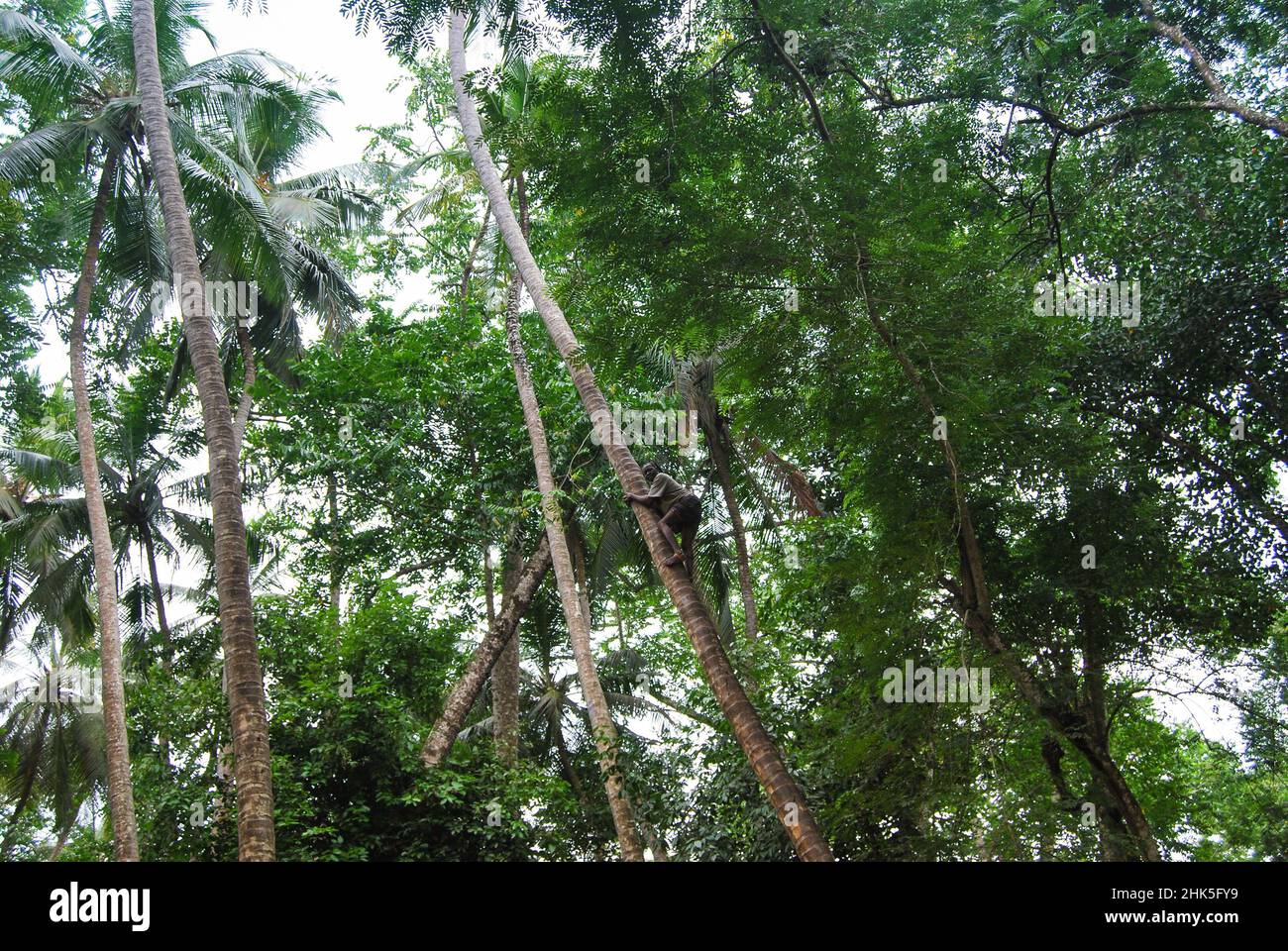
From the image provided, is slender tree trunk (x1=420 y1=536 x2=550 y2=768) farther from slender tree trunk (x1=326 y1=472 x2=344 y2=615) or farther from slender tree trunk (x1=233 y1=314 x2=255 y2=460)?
slender tree trunk (x1=233 y1=314 x2=255 y2=460)

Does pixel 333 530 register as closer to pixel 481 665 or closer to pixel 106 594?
pixel 481 665

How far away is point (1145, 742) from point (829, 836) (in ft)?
24.6

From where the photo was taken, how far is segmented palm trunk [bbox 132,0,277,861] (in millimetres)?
7902

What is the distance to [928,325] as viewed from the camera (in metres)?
7.78

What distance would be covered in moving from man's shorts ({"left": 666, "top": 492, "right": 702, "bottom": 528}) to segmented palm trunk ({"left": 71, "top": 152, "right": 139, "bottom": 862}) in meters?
6.62

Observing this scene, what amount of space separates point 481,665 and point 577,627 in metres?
2.32

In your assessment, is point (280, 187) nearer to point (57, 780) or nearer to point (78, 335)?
point (78, 335)

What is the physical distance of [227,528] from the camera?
347 inches

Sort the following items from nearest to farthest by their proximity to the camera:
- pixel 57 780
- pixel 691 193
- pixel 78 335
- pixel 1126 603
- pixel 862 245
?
1. pixel 862 245
2. pixel 691 193
3. pixel 1126 603
4. pixel 78 335
5. pixel 57 780

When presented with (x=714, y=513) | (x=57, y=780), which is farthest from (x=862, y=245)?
(x=57, y=780)
